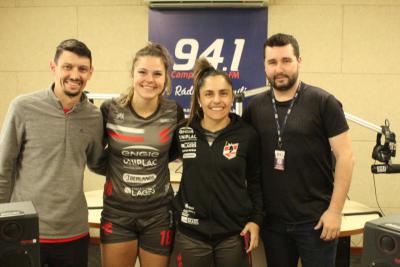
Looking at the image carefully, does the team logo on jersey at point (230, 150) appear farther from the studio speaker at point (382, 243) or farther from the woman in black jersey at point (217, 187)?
the studio speaker at point (382, 243)

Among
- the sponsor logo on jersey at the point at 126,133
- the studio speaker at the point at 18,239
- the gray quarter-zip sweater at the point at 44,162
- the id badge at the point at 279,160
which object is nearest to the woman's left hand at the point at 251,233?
the id badge at the point at 279,160

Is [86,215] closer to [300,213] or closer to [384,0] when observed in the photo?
[300,213]

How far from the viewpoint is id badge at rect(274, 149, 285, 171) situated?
1761mm

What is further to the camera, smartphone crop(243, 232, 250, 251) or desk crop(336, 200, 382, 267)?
desk crop(336, 200, 382, 267)

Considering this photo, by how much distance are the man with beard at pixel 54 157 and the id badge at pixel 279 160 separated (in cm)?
84

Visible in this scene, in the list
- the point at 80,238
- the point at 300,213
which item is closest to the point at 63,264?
the point at 80,238

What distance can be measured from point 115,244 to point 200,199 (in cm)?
43

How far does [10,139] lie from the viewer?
1.61 m

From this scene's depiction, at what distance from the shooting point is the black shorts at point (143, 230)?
68.3 inches

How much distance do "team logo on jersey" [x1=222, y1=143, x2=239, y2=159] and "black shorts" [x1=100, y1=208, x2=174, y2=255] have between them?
373mm

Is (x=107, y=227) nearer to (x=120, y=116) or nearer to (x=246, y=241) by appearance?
(x=120, y=116)

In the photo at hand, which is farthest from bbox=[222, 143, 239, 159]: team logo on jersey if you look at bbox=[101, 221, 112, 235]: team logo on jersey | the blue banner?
the blue banner

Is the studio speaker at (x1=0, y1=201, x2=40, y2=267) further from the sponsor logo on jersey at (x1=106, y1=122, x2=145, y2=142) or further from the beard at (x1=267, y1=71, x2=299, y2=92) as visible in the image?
the beard at (x1=267, y1=71, x2=299, y2=92)

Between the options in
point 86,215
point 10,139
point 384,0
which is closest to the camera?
point 10,139
